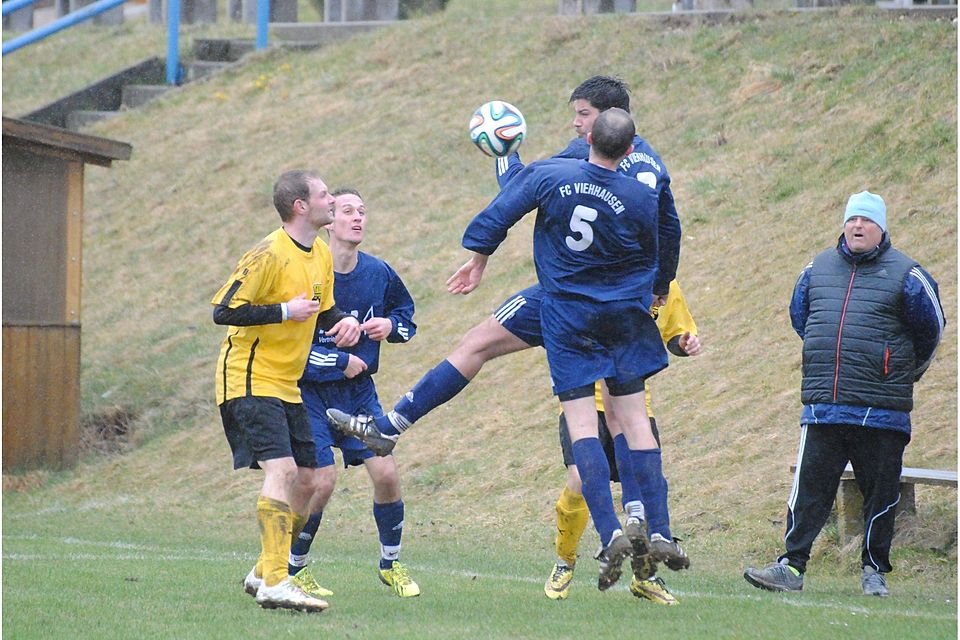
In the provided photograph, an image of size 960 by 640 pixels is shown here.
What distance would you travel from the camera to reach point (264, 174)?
21.9 meters

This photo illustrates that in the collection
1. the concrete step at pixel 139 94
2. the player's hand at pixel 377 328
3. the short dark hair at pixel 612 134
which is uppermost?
the concrete step at pixel 139 94

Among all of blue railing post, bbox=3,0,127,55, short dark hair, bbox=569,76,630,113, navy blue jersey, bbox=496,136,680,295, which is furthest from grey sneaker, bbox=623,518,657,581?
blue railing post, bbox=3,0,127,55

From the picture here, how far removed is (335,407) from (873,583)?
11.1 feet

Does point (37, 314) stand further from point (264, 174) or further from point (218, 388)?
point (218, 388)

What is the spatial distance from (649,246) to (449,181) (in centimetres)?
1273

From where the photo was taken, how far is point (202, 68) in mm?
26438

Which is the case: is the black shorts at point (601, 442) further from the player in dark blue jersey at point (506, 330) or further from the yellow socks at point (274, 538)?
the yellow socks at point (274, 538)

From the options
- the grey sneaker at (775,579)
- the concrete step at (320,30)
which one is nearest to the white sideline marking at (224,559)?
the grey sneaker at (775,579)

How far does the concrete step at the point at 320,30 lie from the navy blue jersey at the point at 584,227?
1860 centimetres

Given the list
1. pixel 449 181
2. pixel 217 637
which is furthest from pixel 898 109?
pixel 217 637

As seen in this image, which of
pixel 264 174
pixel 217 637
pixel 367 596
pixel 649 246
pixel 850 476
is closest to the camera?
pixel 217 637

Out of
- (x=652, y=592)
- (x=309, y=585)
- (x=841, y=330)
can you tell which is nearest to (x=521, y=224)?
(x=841, y=330)

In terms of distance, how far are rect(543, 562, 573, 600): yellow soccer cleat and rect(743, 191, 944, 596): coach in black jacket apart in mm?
1223

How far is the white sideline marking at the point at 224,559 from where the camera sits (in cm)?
752
